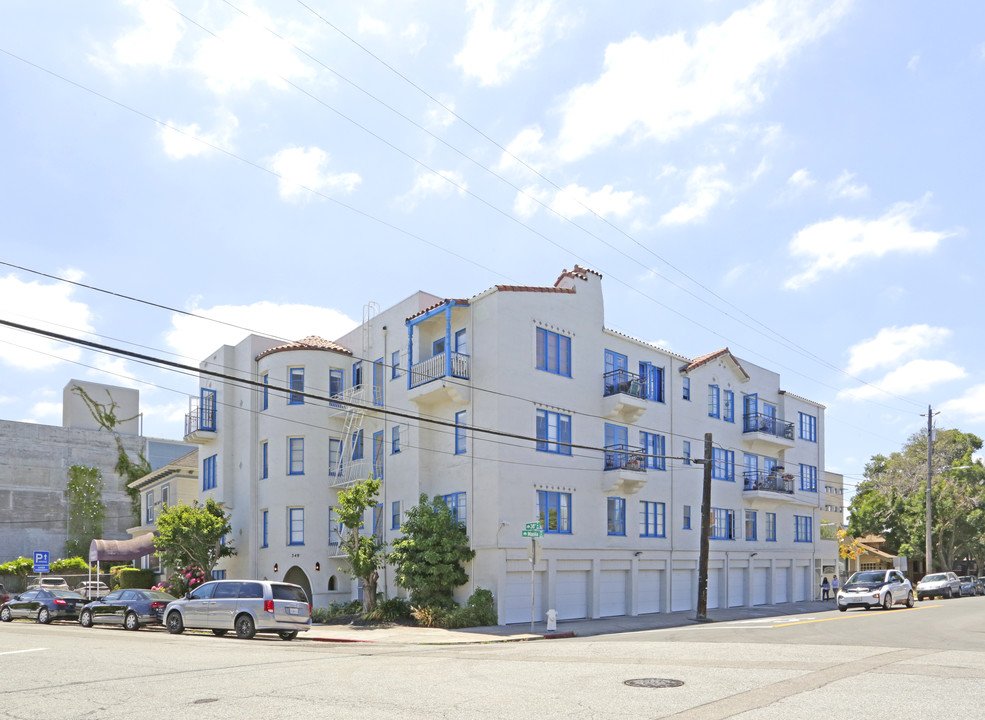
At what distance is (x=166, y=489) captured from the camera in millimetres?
46844

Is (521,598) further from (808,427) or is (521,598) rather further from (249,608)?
(808,427)

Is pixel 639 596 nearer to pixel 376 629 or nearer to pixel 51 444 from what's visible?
pixel 376 629

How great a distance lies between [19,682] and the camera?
545 inches

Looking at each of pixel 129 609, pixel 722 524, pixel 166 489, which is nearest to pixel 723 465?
pixel 722 524

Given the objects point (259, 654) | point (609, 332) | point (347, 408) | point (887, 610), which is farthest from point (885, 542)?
point (259, 654)

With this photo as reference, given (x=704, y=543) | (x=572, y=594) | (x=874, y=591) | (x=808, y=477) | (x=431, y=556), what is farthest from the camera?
(x=808, y=477)

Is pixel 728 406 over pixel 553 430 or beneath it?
over

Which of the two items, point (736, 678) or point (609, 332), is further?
point (609, 332)

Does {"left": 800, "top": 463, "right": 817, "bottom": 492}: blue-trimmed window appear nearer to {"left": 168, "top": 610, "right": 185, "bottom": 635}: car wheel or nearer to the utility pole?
the utility pole

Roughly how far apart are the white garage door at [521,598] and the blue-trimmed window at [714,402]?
14.1 metres

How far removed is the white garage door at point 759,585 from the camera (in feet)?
135

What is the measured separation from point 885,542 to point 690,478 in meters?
42.2

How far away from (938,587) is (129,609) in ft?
133

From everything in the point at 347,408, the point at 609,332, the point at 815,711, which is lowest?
the point at 815,711
